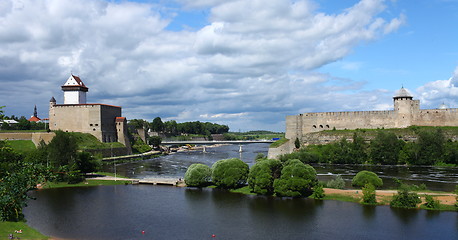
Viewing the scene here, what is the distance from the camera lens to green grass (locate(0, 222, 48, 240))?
2101cm

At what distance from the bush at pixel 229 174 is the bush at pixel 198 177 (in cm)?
127

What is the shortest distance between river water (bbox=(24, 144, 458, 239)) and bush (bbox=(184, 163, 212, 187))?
6.14 ft

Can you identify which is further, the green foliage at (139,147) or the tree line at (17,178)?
the green foliage at (139,147)

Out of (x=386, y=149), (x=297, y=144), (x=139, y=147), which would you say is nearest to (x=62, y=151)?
(x=297, y=144)

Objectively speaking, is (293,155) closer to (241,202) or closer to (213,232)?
(241,202)

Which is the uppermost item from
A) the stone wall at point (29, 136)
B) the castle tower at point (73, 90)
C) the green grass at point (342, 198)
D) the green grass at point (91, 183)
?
the castle tower at point (73, 90)

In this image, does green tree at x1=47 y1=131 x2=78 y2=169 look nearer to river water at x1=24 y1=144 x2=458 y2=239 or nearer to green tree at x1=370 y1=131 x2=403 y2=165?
river water at x1=24 y1=144 x2=458 y2=239

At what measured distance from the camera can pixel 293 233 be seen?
2334cm

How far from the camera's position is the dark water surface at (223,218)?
23.3 m

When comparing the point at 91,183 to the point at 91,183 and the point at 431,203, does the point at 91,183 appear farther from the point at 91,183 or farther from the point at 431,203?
the point at 431,203

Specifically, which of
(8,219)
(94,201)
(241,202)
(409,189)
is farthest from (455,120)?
(8,219)

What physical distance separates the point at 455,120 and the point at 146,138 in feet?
212

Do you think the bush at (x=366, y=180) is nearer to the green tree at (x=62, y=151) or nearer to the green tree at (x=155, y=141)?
the green tree at (x=62, y=151)

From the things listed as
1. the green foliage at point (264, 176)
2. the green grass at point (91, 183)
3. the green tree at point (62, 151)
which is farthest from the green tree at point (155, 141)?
the green foliage at point (264, 176)
